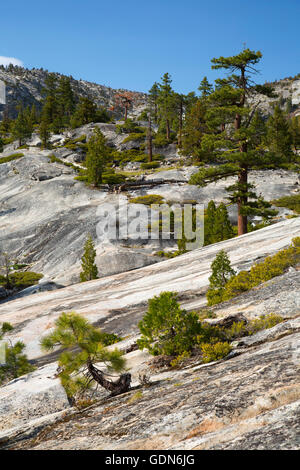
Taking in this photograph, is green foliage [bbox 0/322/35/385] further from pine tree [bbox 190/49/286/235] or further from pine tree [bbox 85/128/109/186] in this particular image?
pine tree [bbox 85/128/109/186]

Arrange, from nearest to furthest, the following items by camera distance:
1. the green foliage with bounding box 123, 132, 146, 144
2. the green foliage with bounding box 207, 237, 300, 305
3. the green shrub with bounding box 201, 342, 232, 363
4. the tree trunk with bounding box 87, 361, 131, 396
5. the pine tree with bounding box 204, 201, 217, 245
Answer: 1. the tree trunk with bounding box 87, 361, 131, 396
2. the green shrub with bounding box 201, 342, 232, 363
3. the green foliage with bounding box 207, 237, 300, 305
4. the pine tree with bounding box 204, 201, 217, 245
5. the green foliage with bounding box 123, 132, 146, 144

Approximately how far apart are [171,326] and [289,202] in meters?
34.7

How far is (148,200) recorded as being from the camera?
4478cm

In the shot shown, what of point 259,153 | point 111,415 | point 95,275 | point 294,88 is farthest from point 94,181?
point 294,88

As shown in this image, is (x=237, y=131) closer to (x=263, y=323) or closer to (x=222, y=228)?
(x=222, y=228)

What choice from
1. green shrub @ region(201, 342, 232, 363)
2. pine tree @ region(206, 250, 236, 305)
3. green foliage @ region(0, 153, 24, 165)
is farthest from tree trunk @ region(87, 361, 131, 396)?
green foliage @ region(0, 153, 24, 165)

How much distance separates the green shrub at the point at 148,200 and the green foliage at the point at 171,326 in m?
34.2

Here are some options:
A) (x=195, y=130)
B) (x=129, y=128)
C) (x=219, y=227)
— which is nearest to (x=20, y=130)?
(x=129, y=128)

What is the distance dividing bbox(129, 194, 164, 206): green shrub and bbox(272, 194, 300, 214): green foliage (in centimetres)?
1454

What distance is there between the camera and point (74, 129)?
91375 mm

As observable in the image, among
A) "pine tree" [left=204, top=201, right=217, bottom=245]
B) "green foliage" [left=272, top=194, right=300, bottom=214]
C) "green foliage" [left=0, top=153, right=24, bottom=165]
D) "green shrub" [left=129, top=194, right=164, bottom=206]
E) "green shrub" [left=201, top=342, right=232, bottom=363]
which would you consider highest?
"green foliage" [left=0, top=153, right=24, bottom=165]

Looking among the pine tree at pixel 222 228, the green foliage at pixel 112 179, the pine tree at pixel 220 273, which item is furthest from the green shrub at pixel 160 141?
the pine tree at pixel 220 273

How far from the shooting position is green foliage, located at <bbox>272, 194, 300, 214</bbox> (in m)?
38.7
